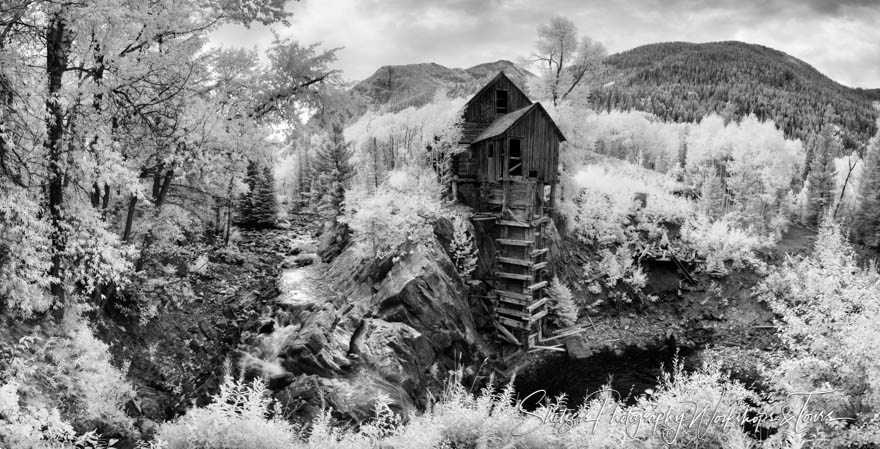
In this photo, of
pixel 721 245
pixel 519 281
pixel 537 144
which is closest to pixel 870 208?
pixel 721 245

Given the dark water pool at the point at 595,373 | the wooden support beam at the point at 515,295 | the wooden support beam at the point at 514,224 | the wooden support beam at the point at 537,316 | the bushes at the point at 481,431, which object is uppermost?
the wooden support beam at the point at 514,224

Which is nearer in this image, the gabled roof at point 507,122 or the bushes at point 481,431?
the bushes at point 481,431

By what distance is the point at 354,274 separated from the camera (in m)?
20.5

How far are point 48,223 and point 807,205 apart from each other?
68875 mm

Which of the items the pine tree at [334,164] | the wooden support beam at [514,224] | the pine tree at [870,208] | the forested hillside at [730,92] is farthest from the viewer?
the forested hillside at [730,92]

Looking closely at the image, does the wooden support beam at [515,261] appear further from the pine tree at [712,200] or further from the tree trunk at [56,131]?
the pine tree at [712,200]

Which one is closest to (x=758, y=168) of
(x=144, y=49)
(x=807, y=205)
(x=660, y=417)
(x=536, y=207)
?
(x=807, y=205)

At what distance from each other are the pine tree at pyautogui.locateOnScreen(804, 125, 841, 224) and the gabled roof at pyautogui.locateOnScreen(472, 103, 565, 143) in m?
45.5

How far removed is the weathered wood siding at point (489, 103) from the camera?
85.2 feet

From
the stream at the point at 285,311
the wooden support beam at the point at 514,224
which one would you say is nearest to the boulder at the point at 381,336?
the stream at the point at 285,311

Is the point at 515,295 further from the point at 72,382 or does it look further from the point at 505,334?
the point at 72,382

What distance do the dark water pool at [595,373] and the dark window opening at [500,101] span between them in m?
15.0

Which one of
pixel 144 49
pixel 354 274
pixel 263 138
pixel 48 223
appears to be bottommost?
pixel 354 274

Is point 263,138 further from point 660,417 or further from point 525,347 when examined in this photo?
point 525,347
